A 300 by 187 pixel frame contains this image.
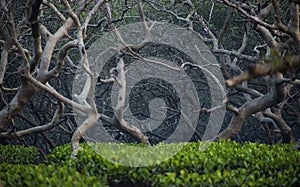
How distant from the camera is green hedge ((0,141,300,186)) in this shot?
5094 mm

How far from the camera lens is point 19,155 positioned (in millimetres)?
10961

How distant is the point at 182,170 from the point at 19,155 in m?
5.99

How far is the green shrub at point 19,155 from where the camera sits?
1059cm

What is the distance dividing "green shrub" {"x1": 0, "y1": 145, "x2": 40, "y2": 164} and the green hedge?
7.25ft

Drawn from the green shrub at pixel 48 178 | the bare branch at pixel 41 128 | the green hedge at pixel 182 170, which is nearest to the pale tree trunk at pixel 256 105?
the green hedge at pixel 182 170

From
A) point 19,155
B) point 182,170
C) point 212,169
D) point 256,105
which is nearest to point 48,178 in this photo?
point 182,170

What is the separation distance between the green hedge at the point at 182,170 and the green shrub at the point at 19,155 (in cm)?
221

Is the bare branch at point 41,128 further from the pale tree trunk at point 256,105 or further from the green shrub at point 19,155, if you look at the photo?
the pale tree trunk at point 256,105

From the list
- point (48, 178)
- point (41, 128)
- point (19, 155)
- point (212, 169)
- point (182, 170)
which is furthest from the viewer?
point (19, 155)

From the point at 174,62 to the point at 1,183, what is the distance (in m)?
9.78

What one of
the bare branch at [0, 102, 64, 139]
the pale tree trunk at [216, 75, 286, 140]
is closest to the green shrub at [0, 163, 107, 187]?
the bare branch at [0, 102, 64, 139]

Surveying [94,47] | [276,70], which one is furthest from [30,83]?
[276,70]

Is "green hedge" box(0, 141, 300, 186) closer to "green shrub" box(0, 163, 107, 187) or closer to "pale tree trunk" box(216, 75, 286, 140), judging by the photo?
"green shrub" box(0, 163, 107, 187)

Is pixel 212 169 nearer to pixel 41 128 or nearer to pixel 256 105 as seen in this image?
pixel 256 105
